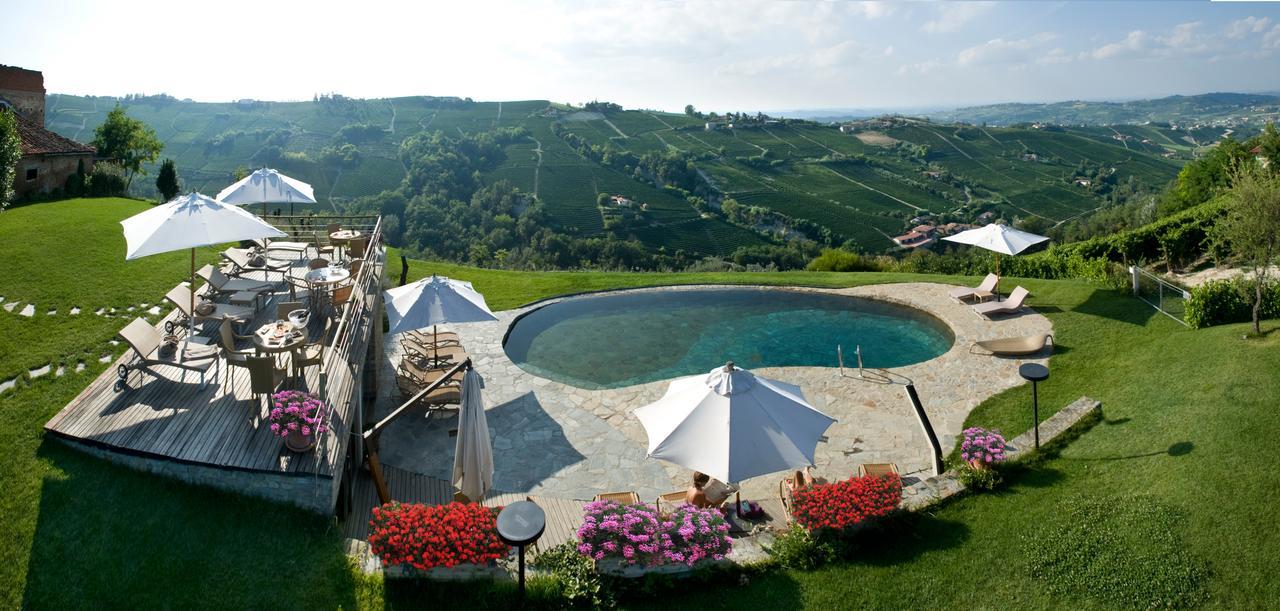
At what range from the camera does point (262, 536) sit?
677cm

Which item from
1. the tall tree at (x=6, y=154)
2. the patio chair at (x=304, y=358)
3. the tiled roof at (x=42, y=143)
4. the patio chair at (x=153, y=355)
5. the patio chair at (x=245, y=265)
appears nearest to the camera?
the patio chair at (x=153, y=355)

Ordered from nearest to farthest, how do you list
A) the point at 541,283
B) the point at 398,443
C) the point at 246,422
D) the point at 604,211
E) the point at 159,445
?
the point at 159,445, the point at 246,422, the point at 398,443, the point at 541,283, the point at 604,211

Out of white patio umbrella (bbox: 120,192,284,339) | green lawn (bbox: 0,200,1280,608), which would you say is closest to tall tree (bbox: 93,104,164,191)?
white patio umbrella (bbox: 120,192,284,339)

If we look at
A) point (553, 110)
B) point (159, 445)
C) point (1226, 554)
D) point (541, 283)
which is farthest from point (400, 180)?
point (1226, 554)

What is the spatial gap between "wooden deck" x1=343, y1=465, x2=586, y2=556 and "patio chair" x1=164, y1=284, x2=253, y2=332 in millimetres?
4071

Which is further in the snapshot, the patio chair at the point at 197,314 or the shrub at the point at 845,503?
the patio chair at the point at 197,314

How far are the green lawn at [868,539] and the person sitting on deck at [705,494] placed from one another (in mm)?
1577

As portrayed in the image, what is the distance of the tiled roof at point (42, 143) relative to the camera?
23669 millimetres

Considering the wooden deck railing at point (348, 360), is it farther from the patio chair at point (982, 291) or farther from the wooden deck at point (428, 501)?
the patio chair at point (982, 291)

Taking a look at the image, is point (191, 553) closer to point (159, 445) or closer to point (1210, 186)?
point (159, 445)

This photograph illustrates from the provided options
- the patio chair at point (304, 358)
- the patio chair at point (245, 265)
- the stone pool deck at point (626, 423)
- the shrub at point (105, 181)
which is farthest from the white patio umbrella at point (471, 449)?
the shrub at point (105, 181)

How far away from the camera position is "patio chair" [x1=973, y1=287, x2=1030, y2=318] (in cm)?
1642

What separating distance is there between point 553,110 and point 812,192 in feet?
197

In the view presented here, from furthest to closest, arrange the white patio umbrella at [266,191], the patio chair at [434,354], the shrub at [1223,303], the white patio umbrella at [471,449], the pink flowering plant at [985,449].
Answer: the white patio umbrella at [266,191]
the shrub at [1223,303]
the patio chair at [434,354]
the pink flowering plant at [985,449]
the white patio umbrella at [471,449]
